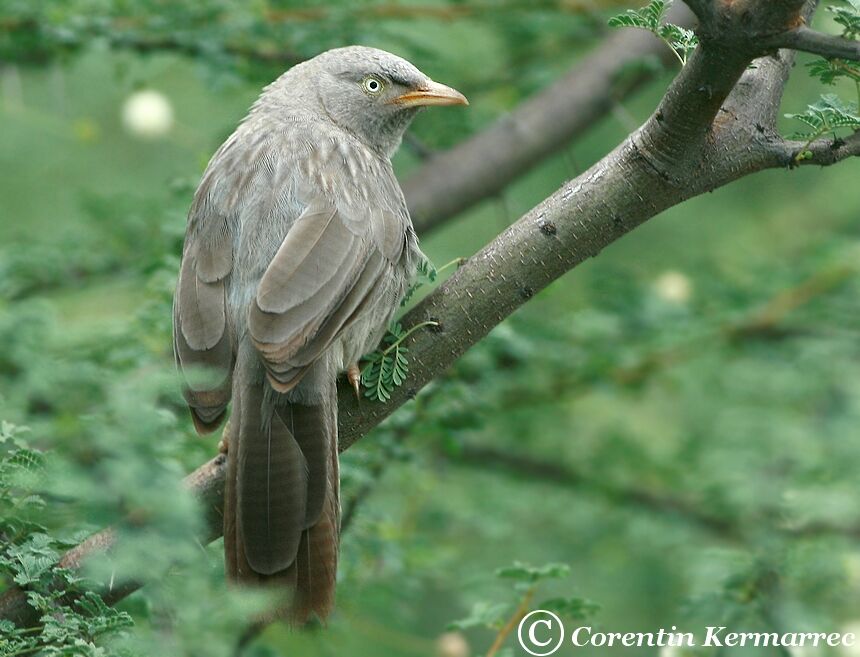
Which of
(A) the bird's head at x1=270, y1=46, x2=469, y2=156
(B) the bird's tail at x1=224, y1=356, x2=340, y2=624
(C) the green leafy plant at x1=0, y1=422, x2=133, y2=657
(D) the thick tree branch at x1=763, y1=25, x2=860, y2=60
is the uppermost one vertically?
(D) the thick tree branch at x1=763, y1=25, x2=860, y2=60

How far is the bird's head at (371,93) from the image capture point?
197 inches

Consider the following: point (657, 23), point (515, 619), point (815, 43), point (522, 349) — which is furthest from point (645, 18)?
point (522, 349)

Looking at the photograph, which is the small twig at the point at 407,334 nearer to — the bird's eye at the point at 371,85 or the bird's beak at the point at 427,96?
the bird's beak at the point at 427,96

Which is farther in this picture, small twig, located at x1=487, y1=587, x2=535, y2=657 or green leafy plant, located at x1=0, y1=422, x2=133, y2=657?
small twig, located at x1=487, y1=587, x2=535, y2=657

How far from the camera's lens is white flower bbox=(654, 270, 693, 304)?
6307 mm

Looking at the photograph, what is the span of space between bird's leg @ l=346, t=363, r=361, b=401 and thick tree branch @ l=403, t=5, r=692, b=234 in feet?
7.70

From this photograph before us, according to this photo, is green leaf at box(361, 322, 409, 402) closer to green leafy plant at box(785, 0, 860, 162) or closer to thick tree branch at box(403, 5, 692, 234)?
green leafy plant at box(785, 0, 860, 162)

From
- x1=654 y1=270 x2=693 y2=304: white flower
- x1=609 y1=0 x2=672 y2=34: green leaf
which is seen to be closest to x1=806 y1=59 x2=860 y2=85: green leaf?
x1=609 y1=0 x2=672 y2=34: green leaf

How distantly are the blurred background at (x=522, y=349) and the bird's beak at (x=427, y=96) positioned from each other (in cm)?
90

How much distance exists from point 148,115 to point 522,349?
2.58 meters

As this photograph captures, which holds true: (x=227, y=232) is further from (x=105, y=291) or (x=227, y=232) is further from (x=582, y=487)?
(x=582, y=487)

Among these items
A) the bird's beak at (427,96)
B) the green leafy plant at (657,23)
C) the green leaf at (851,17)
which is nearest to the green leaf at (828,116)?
the green leaf at (851,17)

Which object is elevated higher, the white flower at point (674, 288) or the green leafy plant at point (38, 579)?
the green leafy plant at point (38, 579)

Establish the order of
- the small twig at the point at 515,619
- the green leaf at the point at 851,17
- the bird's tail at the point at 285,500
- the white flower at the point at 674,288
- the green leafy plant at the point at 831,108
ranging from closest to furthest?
the green leaf at the point at 851,17 < the green leafy plant at the point at 831,108 < the bird's tail at the point at 285,500 < the small twig at the point at 515,619 < the white flower at the point at 674,288
